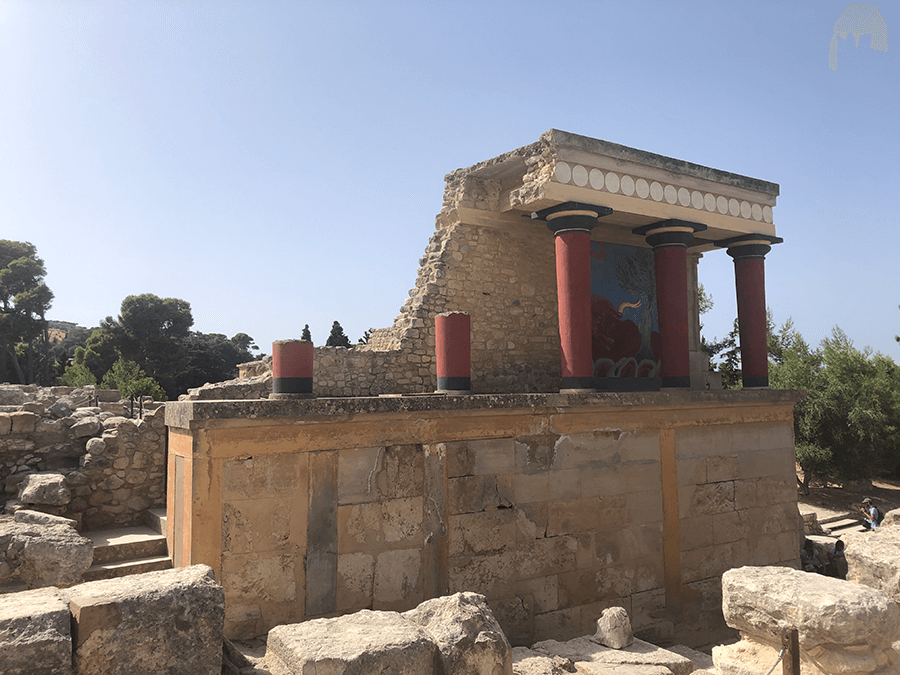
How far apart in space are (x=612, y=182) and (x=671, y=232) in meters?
1.53

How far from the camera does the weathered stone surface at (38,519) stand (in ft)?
20.9

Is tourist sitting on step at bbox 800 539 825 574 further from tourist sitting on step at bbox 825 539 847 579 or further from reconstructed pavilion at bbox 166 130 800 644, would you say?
reconstructed pavilion at bbox 166 130 800 644

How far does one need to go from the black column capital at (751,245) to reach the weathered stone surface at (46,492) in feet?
36.7

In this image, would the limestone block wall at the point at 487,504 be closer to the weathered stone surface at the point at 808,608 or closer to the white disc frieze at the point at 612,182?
the weathered stone surface at the point at 808,608

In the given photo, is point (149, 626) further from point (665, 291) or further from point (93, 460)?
point (665, 291)

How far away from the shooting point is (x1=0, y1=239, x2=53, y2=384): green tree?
129ft

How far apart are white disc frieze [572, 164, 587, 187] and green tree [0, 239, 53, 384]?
39846 mm

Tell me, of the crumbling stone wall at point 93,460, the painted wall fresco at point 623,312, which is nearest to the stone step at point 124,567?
the crumbling stone wall at point 93,460

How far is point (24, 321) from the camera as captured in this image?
133ft

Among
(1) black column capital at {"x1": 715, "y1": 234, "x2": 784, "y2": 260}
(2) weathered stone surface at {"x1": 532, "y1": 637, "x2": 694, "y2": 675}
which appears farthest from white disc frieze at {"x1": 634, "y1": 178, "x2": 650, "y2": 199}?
(2) weathered stone surface at {"x1": 532, "y1": 637, "x2": 694, "y2": 675}

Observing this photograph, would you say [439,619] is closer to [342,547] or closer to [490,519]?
[342,547]

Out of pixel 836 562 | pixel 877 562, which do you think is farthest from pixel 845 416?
pixel 877 562

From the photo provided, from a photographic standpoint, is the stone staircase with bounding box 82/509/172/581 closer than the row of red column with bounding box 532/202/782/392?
Yes

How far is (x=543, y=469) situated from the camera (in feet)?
24.5
